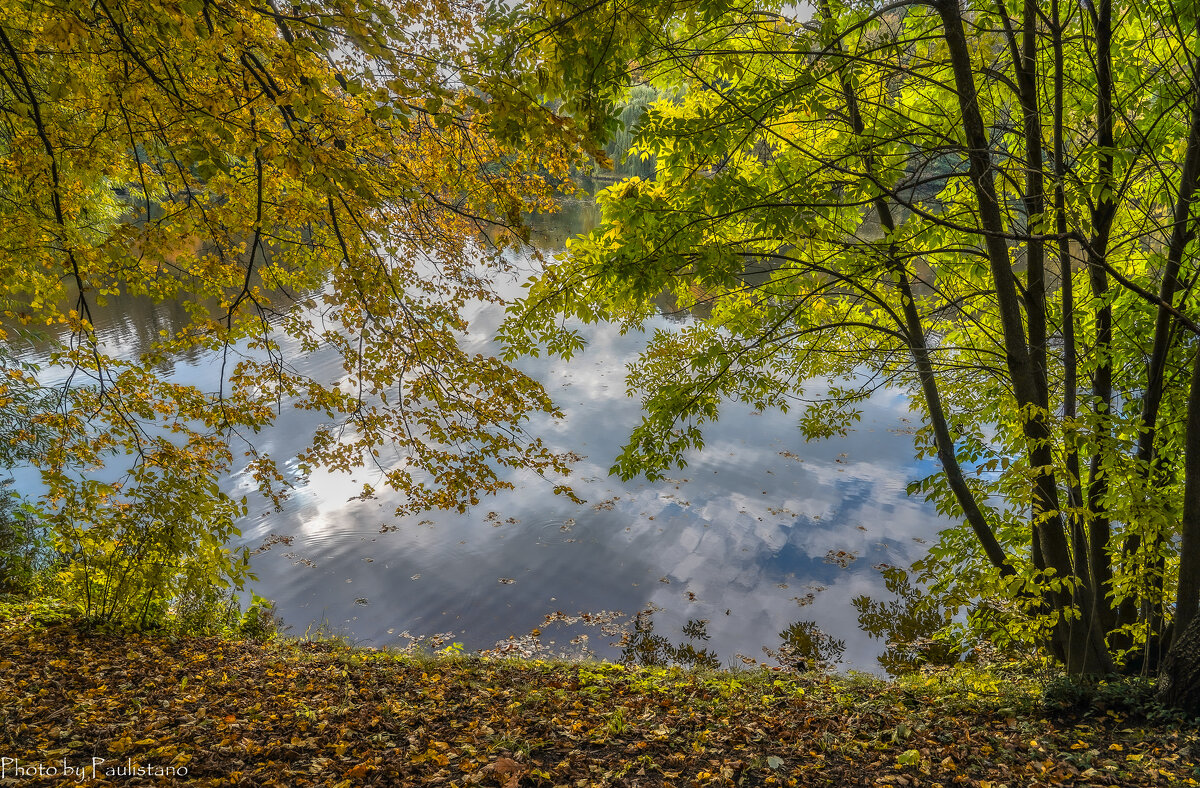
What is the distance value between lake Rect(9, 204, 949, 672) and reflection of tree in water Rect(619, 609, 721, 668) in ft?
0.17

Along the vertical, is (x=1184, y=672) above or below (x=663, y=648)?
below

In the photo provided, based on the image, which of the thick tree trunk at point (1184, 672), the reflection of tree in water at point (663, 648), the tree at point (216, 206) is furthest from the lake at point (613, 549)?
the thick tree trunk at point (1184, 672)

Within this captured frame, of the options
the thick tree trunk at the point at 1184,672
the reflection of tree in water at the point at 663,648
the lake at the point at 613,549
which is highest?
the lake at the point at 613,549

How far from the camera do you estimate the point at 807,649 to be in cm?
783

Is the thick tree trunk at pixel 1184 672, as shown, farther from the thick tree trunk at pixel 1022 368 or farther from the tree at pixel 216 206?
the tree at pixel 216 206

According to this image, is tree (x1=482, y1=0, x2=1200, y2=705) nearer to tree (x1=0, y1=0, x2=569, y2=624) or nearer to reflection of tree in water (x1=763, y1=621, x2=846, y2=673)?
tree (x1=0, y1=0, x2=569, y2=624)

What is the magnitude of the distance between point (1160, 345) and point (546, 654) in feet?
22.3

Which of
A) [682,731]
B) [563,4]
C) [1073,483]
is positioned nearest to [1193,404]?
[1073,483]

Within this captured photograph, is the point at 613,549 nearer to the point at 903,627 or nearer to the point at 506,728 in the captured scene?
the point at 903,627

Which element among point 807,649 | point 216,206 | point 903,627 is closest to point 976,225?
point 807,649

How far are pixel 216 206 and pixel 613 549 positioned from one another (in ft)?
24.5

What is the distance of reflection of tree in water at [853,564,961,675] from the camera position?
7.70 metres

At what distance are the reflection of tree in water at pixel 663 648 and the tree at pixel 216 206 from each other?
375 centimetres

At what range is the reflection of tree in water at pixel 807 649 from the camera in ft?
24.6
